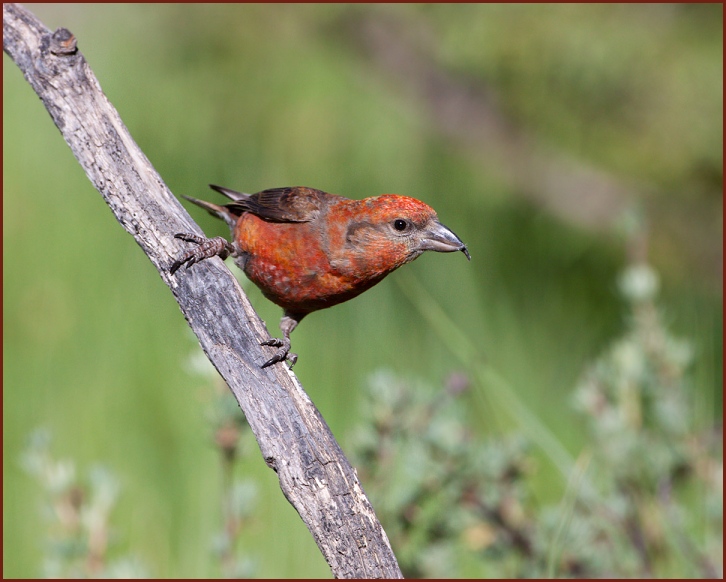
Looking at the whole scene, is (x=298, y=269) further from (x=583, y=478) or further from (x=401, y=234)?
(x=583, y=478)

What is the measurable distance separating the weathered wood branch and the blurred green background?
2.82 ft

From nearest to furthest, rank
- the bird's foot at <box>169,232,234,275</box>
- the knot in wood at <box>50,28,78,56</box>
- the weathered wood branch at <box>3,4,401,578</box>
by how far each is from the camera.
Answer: the weathered wood branch at <box>3,4,401,578</box>, the bird's foot at <box>169,232,234,275</box>, the knot in wood at <box>50,28,78,56</box>

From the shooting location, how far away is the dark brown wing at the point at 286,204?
299 cm

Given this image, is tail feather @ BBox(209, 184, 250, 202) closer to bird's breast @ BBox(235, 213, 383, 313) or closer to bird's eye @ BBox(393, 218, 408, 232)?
bird's breast @ BBox(235, 213, 383, 313)

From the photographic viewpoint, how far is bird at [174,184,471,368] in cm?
270

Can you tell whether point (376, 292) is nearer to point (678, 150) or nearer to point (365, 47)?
point (678, 150)

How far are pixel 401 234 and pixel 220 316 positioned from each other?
88 centimetres

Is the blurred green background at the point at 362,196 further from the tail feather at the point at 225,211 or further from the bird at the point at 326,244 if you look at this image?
the tail feather at the point at 225,211

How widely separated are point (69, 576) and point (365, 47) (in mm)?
4930

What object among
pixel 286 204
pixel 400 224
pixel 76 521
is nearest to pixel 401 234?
pixel 400 224

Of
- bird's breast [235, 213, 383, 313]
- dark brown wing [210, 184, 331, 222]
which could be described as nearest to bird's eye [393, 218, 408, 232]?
bird's breast [235, 213, 383, 313]

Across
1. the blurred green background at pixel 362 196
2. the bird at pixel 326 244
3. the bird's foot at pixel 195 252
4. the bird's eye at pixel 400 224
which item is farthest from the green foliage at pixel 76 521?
the bird's eye at pixel 400 224

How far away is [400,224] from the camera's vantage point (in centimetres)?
271

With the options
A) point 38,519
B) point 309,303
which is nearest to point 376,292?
point 309,303
